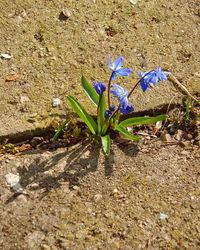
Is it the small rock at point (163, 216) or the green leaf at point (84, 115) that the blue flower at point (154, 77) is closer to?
the green leaf at point (84, 115)

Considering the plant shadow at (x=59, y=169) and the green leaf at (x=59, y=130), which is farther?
the green leaf at (x=59, y=130)

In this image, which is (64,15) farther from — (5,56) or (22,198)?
(22,198)

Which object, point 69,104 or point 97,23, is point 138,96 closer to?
point 69,104

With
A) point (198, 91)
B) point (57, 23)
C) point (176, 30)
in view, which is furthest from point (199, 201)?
point (57, 23)

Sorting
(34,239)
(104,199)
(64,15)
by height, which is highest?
(64,15)

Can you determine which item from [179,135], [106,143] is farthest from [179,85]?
[106,143]

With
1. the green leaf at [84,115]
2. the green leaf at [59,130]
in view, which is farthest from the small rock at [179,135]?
the green leaf at [59,130]
